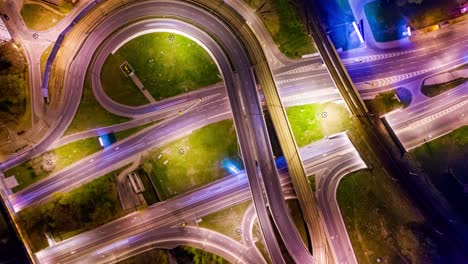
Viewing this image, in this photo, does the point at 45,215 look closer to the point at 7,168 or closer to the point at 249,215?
the point at 7,168

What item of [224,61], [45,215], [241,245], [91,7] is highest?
[91,7]

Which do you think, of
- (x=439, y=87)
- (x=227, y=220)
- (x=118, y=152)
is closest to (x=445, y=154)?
(x=439, y=87)

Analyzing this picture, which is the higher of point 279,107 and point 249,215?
point 279,107

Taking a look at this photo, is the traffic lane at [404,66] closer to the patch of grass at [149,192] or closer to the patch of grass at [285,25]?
the patch of grass at [285,25]

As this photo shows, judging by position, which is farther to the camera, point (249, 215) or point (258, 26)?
point (258, 26)

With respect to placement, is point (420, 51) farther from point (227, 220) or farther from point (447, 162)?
point (227, 220)

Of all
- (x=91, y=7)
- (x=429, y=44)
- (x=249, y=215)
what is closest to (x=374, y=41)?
(x=429, y=44)
